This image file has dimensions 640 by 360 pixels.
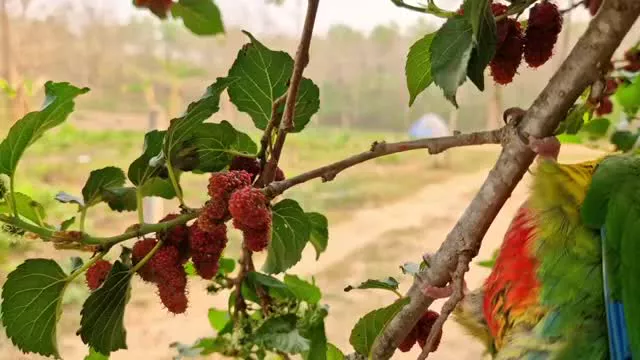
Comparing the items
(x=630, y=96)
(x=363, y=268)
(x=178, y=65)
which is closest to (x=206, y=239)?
(x=630, y=96)

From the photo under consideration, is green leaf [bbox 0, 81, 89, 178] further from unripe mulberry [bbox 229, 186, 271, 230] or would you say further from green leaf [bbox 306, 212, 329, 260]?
green leaf [bbox 306, 212, 329, 260]

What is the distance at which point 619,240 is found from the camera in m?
0.44

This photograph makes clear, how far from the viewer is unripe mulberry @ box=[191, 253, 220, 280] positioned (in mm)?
392

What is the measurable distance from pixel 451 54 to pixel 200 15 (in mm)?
242

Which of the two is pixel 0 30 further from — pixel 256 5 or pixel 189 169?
pixel 189 169

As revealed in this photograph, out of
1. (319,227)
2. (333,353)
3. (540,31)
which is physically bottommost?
(333,353)

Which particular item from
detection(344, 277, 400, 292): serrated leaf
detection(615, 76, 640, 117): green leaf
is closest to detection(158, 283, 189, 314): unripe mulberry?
detection(344, 277, 400, 292): serrated leaf

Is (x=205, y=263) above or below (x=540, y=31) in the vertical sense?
below

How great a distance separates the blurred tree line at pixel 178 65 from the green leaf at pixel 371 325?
743 millimetres

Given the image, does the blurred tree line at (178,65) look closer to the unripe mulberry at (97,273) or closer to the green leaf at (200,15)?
the green leaf at (200,15)

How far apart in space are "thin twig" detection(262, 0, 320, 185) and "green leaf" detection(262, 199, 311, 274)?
0.15ft

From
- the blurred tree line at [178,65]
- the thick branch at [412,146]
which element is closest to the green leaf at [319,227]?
the thick branch at [412,146]

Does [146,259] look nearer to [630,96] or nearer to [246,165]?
[246,165]

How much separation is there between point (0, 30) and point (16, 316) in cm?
92
